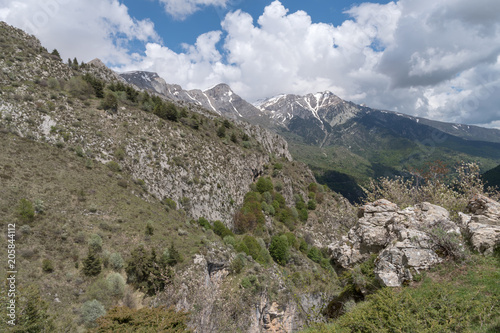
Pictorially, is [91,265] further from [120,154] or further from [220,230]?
[220,230]

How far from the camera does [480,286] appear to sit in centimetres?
766

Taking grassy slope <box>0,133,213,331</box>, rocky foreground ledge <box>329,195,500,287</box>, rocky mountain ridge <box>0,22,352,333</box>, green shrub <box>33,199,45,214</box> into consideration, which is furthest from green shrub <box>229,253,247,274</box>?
green shrub <box>33,199,45,214</box>

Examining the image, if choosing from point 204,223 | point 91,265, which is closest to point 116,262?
point 91,265

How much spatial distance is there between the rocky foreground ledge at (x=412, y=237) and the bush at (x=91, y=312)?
16.2 metres

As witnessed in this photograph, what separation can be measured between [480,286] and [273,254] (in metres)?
34.6

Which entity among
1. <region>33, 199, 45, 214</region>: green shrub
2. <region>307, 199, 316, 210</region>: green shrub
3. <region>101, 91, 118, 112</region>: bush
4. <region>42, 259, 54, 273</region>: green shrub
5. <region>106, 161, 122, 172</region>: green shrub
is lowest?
<region>42, 259, 54, 273</region>: green shrub

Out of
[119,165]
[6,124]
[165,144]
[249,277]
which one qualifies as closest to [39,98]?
[6,124]

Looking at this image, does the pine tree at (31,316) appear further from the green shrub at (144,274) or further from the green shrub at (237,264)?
the green shrub at (237,264)

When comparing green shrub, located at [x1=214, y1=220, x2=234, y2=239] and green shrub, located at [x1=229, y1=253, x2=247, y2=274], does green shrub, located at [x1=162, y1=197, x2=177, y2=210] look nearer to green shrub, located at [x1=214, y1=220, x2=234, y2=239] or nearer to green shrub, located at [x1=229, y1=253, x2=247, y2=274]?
green shrub, located at [x1=214, y1=220, x2=234, y2=239]

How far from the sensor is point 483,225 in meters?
10.0

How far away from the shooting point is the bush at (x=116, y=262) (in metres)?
19.4

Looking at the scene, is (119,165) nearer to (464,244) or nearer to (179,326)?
(179,326)

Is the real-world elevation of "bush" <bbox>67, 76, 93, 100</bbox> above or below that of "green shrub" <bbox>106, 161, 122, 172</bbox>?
above

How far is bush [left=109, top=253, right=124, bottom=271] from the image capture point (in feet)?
63.6
